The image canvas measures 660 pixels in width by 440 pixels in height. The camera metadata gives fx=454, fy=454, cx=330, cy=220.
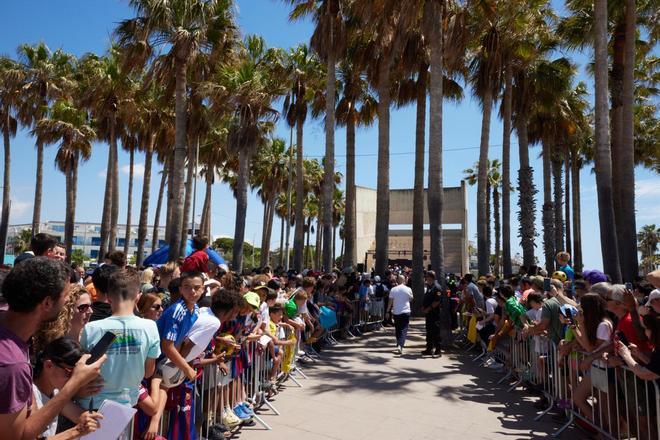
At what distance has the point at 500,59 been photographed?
17375mm

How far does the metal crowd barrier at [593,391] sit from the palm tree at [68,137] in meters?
23.3

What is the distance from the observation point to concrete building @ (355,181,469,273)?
41469mm

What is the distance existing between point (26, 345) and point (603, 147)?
1480cm

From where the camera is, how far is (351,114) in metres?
21.2

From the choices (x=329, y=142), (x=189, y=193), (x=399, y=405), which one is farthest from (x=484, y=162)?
(x=189, y=193)

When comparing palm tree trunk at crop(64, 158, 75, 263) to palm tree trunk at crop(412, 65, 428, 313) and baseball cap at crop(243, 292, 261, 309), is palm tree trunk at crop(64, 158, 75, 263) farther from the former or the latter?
baseball cap at crop(243, 292, 261, 309)

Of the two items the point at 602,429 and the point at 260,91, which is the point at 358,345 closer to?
the point at 602,429

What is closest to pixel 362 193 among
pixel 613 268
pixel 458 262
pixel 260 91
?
pixel 458 262

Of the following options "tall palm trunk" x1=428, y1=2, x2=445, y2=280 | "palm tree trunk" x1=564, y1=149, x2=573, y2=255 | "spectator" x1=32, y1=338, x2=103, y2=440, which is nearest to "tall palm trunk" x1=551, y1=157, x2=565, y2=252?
"palm tree trunk" x1=564, y1=149, x2=573, y2=255

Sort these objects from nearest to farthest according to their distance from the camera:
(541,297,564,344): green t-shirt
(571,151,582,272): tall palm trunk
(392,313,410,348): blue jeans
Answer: (541,297,564,344): green t-shirt < (392,313,410,348): blue jeans < (571,151,582,272): tall palm trunk

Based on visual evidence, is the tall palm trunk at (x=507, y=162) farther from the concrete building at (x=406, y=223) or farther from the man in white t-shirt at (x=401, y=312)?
the concrete building at (x=406, y=223)

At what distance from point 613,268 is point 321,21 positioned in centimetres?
1303

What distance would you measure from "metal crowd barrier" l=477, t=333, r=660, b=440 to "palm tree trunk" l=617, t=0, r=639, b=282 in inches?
369

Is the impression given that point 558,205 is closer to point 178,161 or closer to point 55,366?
point 178,161
